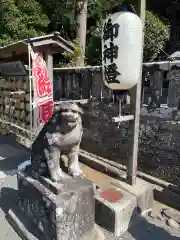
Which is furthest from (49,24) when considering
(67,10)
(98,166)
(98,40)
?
(98,166)

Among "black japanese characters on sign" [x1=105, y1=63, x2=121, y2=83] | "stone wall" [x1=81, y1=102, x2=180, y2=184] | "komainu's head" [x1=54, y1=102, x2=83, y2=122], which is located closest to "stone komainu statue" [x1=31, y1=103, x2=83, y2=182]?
"komainu's head" [x1=54, y1=102, x2=83, y2=122]

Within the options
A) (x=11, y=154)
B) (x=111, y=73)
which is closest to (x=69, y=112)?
(x=111, y=73)

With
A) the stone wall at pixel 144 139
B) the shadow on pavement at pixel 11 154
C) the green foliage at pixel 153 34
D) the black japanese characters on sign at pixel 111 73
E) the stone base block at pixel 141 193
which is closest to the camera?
the black japanese characters on sign at pixel 111 73

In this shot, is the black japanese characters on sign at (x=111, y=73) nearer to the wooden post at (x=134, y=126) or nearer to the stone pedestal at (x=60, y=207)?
the wooden post at (x=134, y=126)

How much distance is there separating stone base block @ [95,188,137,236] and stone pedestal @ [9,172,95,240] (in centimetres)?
29

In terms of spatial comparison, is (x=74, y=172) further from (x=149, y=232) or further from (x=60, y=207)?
(x=149, y=232)

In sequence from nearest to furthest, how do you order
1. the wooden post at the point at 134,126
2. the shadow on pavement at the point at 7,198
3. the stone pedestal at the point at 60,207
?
the stone pedestal at the point at 60,207, the wooden post at the point at 134,126, the shadow on pavement at the point at 7,198

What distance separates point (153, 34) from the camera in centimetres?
1336

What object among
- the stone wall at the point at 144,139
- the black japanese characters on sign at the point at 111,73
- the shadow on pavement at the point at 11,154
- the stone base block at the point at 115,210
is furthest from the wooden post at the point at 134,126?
the shadow on pavement at the point at 11,154

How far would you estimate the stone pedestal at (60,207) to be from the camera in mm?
3100

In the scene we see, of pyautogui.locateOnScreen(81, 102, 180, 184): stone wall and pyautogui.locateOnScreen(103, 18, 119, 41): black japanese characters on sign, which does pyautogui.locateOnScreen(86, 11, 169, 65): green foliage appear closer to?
pyautogui.locateOnScreen(81, 102, 180, 184): stone wall

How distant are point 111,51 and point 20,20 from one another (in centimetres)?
987

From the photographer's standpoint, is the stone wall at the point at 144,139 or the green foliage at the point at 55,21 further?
the green foliage at the point at 55,21

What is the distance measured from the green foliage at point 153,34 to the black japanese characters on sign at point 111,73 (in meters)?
10.00
